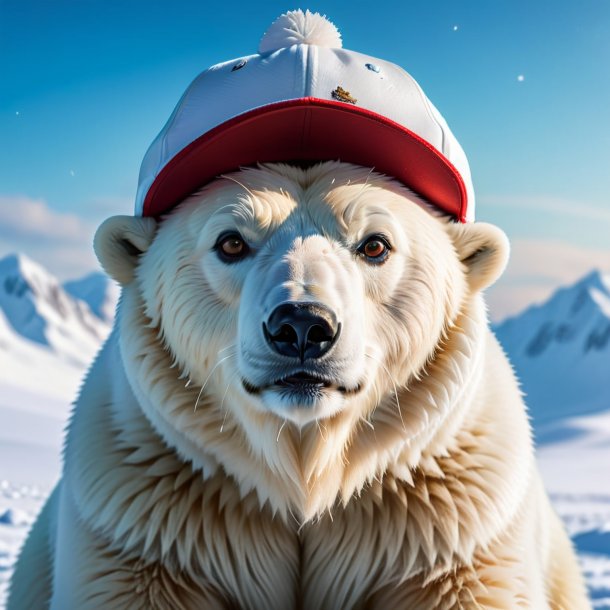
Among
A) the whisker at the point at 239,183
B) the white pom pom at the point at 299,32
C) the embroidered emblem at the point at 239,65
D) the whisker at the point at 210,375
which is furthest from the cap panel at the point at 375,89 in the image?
the whisker at the point at 210,375

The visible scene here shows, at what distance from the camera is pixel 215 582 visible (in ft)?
9.25

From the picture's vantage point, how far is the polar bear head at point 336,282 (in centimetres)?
258

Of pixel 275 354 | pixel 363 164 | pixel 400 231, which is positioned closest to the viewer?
pixel 275 354

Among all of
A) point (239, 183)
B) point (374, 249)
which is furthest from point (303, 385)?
point (239, 183)

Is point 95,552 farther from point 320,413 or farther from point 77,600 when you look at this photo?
point 320,413

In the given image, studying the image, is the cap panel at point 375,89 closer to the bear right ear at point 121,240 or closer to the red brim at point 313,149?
the red brim at point 313,149

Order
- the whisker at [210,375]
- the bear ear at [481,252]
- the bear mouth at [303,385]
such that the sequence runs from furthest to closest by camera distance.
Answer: the bear ear at [481,252], the whisker at [210,375], the bear mouth at [303,385]

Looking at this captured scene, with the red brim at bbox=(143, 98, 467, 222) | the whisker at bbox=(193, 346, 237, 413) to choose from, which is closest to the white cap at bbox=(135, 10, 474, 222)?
the red brim at bbox=(143, 98, 467, 222)

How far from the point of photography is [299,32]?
297cm

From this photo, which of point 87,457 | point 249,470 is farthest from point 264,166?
point 87,457

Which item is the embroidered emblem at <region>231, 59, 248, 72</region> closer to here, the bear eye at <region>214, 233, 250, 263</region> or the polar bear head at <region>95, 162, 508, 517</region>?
the polar bear head at <region>95, 162, 508, 517</region>

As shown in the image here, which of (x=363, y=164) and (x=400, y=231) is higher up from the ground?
(x=363, y=164)

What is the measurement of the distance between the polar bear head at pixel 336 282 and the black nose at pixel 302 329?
0.16m

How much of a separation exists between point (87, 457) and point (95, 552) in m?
0.35
